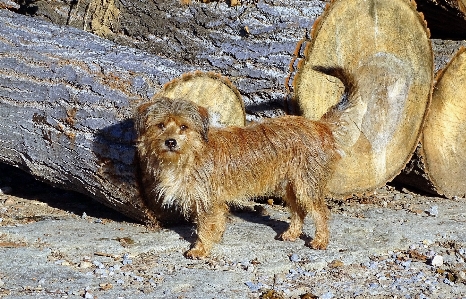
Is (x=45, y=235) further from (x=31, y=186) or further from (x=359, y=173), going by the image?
(x=359, y=173)

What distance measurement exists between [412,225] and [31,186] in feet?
15.9

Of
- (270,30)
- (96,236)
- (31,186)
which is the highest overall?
(270,30)

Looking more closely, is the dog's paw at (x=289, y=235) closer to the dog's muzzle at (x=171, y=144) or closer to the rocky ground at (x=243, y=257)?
the rocky ground at (x=243, y=257)

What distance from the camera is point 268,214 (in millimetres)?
7062

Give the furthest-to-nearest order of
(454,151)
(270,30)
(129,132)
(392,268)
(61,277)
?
(454,151), (270,30), (129,132), (392,268), (61,277)

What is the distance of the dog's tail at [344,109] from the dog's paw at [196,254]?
1.68m

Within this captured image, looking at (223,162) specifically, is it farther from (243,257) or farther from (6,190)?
(6,190)

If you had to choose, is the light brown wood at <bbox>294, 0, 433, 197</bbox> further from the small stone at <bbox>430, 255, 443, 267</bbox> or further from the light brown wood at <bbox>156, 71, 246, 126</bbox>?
the small stone at <bbox>430, 255, 443, 267</bbox>

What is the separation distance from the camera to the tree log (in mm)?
7379

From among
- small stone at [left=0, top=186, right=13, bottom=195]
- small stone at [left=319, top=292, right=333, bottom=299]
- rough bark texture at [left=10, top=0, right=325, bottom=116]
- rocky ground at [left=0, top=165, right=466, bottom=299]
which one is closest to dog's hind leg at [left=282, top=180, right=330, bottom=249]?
rocky ground at [left=0, top=165, right=466, bottom=299]

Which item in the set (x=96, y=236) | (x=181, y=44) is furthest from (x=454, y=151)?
(x=96, y=236)

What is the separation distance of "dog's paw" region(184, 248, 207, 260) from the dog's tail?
5.51 feet

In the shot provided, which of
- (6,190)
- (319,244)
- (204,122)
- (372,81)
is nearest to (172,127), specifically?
(204,122)

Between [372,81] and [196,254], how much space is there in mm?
2753
